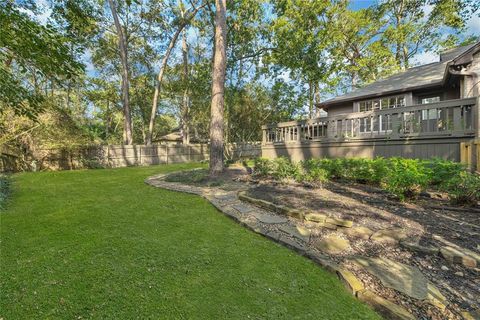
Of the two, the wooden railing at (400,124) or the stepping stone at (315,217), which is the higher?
the wooden railing at (400,124)

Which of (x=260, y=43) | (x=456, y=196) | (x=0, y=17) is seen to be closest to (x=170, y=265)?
(x=0, y=17)

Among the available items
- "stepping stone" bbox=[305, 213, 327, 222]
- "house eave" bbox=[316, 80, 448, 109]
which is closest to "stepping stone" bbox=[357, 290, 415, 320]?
"stepping stone" bbox=[305, 213, 327, 222]

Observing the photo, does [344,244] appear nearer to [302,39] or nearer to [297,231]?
[297,231]

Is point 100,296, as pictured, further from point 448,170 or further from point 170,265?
point 448,170

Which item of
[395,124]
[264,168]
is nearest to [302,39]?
[395,124]

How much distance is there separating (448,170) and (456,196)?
0.47 meters

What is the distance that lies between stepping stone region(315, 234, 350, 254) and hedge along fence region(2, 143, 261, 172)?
13.2m

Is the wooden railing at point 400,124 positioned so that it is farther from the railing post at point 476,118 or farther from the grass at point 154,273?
the grass at point 154,273

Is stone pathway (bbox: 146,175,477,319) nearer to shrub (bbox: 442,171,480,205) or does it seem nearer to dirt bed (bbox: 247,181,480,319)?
dirt bed (bbox: 247,181,480,319)

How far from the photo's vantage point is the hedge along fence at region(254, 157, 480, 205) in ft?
12.3

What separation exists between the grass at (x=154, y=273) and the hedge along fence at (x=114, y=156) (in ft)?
30.9

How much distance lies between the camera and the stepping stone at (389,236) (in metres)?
2.84

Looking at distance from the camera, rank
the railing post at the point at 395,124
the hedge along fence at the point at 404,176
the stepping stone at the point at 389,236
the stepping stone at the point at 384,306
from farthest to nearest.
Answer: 1. the railing post at the point at 395,124
2. the hedge along fence at the point at 404,176
3. the stepping stone at the point at 389,236
4. the stepping stone at the point at 384,306

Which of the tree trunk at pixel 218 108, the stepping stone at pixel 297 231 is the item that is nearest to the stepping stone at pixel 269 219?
the stepping stone at pixel 297 231
